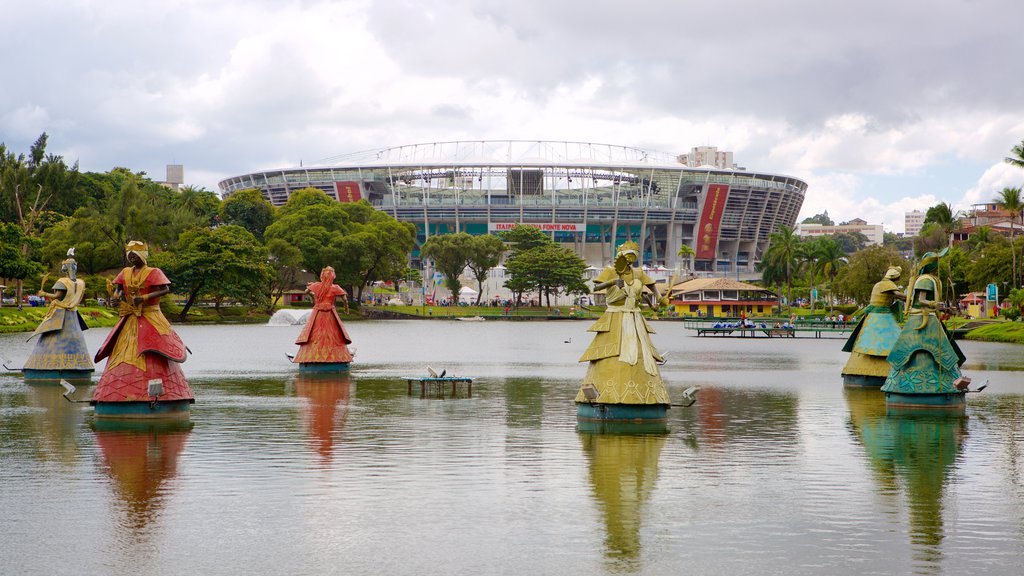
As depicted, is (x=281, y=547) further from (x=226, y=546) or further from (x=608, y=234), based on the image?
(x=608, y=234)

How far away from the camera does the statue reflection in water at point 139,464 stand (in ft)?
39.9

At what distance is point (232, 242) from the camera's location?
83938 mm

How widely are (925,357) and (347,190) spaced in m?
141

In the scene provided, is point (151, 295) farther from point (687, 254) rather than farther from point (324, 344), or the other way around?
point (687, 254)

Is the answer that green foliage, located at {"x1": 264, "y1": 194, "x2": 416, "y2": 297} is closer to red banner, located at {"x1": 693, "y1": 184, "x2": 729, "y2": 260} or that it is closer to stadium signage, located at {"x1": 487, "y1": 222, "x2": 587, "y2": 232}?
stadium signage, located at {"x1": 487, "y1": 222, "x2": 587, "y2": 232}

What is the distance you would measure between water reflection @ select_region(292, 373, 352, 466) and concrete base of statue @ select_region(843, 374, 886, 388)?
13.0m

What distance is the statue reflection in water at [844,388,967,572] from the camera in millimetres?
11867

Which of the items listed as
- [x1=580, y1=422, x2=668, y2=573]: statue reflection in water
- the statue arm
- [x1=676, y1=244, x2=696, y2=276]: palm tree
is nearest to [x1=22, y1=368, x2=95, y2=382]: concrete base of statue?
the statue arm

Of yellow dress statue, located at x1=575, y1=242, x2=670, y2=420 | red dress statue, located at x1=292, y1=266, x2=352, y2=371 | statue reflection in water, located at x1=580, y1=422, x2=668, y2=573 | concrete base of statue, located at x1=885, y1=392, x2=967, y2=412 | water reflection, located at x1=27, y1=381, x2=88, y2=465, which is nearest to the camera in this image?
statue reflection in water, located at x1=580, y1=422, x2=668, y2=573

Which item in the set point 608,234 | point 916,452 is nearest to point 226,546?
point 916,452

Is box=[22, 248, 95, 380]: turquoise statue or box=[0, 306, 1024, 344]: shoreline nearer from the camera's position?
box=[22, 248, 95, 380]: turquoise statue

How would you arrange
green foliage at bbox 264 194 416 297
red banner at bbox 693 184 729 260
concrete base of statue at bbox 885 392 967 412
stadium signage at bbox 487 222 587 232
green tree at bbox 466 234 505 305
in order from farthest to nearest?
red banner at bbox 693 184 729 260, stadium signage at bbox 487 222 587 232, green tree at bbox 466 234 505 305, green foliage at bbox 264 194 416 297, concrete base of statue at bbox 885 392 967 412

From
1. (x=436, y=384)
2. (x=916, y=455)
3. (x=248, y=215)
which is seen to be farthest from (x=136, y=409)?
(x=248, y=215)

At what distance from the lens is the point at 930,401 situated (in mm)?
22875
